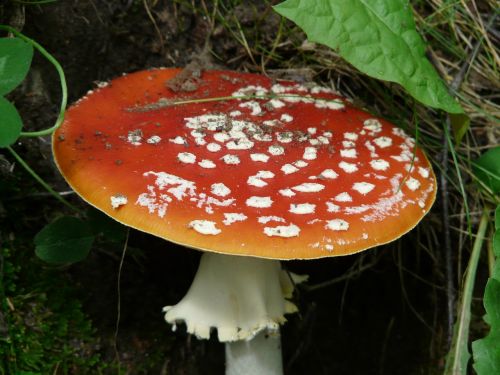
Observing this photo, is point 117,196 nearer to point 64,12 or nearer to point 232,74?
point 232,74

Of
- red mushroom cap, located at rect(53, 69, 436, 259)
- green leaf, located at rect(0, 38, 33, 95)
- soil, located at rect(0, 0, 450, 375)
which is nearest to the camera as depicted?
red mushroom cap, located at rect(53, 69, 436, 259)

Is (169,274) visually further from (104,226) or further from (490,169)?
(490,169)

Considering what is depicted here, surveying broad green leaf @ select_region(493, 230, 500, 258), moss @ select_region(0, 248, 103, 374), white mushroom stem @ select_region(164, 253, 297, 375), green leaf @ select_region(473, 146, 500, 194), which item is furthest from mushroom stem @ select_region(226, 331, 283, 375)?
green leaf @ select_region(473, 146, 500, 194)

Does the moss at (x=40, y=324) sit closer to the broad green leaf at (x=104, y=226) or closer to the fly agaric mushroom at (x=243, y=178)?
the broad green leaf at (x=104, y=226)

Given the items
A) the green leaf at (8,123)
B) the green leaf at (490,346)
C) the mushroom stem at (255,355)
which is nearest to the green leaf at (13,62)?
the green leaf at (8,123)

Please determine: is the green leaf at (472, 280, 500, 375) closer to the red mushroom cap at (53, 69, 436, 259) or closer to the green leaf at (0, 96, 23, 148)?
the red mushroom cap at (53, 69, 436, 259)

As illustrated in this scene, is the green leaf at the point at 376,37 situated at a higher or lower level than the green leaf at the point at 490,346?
higher
